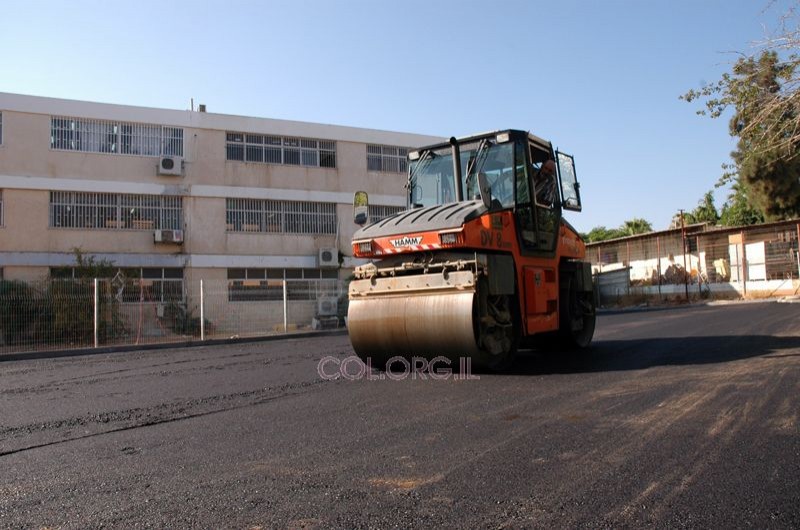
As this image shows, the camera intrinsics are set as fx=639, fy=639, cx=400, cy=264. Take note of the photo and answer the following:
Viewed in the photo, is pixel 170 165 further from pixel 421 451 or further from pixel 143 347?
pixel 421 451

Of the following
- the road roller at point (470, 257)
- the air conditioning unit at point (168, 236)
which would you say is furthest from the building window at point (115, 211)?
the road roller at point (470, 257)

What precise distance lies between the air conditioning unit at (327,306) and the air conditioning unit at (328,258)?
13.3ft

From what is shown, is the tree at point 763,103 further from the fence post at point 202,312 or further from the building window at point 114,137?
the building window at point 114,137

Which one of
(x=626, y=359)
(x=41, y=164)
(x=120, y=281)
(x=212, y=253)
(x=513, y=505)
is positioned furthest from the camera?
(x=212, y=253)

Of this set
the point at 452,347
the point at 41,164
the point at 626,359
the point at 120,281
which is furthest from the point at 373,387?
the point at 41,164

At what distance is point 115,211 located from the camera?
2355 cm

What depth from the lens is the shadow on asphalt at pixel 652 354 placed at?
27.0 feet

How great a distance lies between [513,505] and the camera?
329cm

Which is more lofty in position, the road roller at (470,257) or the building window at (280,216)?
the building window at (280,216)

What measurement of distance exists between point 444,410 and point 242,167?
2142cm

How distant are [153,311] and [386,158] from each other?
13.3 m

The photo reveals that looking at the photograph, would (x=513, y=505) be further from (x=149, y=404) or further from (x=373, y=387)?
(x=149, y=404)

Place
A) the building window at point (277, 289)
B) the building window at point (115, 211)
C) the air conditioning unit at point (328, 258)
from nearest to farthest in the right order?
the building window at point (277, 289)
the building window at point (115, 211)
the air conditioning unit at point (328, 258)

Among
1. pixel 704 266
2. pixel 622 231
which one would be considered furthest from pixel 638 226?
pixel 704 266
